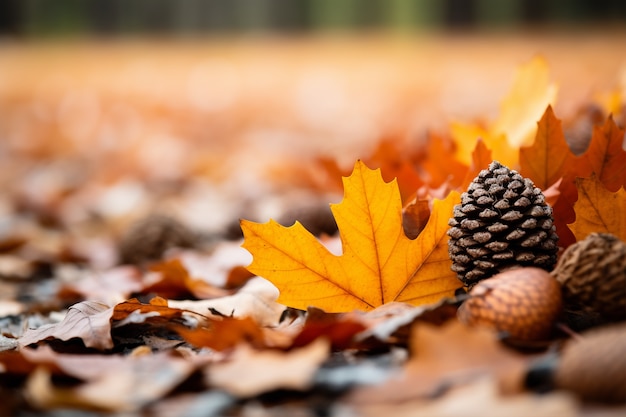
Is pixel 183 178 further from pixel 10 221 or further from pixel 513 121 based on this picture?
pixel 513 121

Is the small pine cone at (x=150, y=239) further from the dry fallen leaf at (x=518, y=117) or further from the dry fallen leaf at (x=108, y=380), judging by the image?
the dry fallen leaf at (x=108, y=380)

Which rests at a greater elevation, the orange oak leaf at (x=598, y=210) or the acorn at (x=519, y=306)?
the orange oak leaf at (x=598, y=210)

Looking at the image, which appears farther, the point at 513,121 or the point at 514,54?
the point at 514,54

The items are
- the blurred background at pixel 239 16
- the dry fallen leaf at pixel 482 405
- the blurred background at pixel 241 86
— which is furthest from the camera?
the blurred background at pixel 239 16

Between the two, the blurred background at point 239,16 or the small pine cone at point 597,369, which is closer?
the small pine cone at point 597,369

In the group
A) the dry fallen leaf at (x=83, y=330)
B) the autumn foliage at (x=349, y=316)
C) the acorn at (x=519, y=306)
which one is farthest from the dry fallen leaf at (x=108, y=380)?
the acorn at (x=519, y=306)

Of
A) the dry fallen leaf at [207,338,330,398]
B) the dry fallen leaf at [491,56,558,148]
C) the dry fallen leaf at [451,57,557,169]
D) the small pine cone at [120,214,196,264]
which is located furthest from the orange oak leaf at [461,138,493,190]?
the small pine cone at [120,214,196,264]

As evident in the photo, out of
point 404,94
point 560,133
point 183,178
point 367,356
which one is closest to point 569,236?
point 560,133

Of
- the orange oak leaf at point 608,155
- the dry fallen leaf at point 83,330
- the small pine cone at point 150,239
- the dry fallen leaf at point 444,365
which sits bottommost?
the dry fallen leaf at point 444,365
